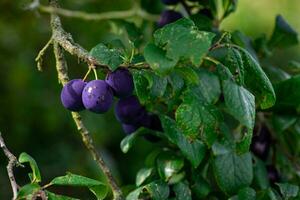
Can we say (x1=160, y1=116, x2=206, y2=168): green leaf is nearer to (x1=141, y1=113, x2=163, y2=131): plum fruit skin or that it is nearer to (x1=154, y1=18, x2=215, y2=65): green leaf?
(x1=141, y1=113, x2=163, y2=131): plum fruit skin

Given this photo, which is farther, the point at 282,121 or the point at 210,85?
the point at 282,121

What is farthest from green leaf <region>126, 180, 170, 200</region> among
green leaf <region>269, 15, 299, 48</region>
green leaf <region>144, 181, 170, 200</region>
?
green leaf <region>269, 15, 299, 48</region>

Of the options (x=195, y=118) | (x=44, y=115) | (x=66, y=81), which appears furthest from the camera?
(x=44, y=115)

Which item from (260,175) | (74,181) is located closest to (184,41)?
(74,181)

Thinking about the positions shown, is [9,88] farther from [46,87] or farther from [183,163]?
[183,163]

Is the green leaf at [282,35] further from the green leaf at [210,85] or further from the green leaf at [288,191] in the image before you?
the green leaf at [288,191]

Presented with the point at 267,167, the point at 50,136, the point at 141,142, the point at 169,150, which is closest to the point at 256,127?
the point at 267,167

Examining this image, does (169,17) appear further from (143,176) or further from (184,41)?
(184,41)

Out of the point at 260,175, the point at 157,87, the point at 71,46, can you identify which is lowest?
the point at 260,175

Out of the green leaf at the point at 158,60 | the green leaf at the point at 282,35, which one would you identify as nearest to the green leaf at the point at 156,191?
the green leaf at the point at 158,60
